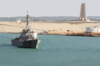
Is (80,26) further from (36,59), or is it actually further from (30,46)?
(36,59)

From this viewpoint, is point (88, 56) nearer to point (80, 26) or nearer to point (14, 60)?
point (14, 60)

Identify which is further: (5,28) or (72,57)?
(5,28)

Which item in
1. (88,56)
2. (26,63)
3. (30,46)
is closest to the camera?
(26,63)

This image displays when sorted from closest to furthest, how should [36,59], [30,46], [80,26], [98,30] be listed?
[36,59] → [30,46] → [98,30] → [80,26]

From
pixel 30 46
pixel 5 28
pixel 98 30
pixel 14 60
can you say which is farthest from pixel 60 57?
pixel 5 28

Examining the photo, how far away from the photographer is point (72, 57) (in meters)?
39.5

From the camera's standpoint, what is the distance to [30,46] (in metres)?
49.6

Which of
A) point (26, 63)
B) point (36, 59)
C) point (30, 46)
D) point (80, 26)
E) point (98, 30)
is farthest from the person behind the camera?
point (80, 26)

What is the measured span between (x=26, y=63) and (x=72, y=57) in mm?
8739

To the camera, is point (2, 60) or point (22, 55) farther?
point (22, 55)

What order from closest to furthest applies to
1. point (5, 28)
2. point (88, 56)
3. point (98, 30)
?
point (88, 56) → point (98, 30) → point (5, 28)

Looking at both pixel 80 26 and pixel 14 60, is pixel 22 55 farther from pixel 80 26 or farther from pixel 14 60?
pixel 80 26

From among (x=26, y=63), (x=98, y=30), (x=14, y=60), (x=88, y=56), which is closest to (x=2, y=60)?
(x=14, y=60)

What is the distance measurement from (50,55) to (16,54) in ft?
20.8
